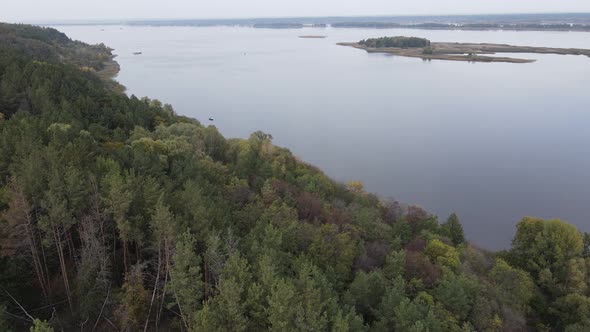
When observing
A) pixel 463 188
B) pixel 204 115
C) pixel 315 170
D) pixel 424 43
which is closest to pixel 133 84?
pixel 204 115

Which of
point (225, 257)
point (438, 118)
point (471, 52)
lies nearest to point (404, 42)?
point (471, 52)

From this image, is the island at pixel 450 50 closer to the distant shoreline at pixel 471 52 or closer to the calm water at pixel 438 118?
the distant shoreline at pixel 471 52

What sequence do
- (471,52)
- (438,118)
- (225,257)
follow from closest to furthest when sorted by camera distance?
(225,257) → (438,118) → (471,52)

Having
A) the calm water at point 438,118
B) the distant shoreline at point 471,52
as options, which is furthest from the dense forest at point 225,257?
the distant shoreline at point 471,52

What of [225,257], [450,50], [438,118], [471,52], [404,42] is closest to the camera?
[225,257]

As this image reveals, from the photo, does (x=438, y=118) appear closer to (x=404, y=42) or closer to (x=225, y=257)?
(x=225, y=257)

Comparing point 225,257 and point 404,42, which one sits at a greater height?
point 404,42

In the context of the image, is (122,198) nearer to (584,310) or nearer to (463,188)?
(584,310)

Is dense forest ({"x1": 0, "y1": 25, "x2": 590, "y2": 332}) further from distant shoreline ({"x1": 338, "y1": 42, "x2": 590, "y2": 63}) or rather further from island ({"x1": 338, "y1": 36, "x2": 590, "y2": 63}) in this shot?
island ({"x1": 338, "y1": 36, "x2": 590, "y2": 63})
